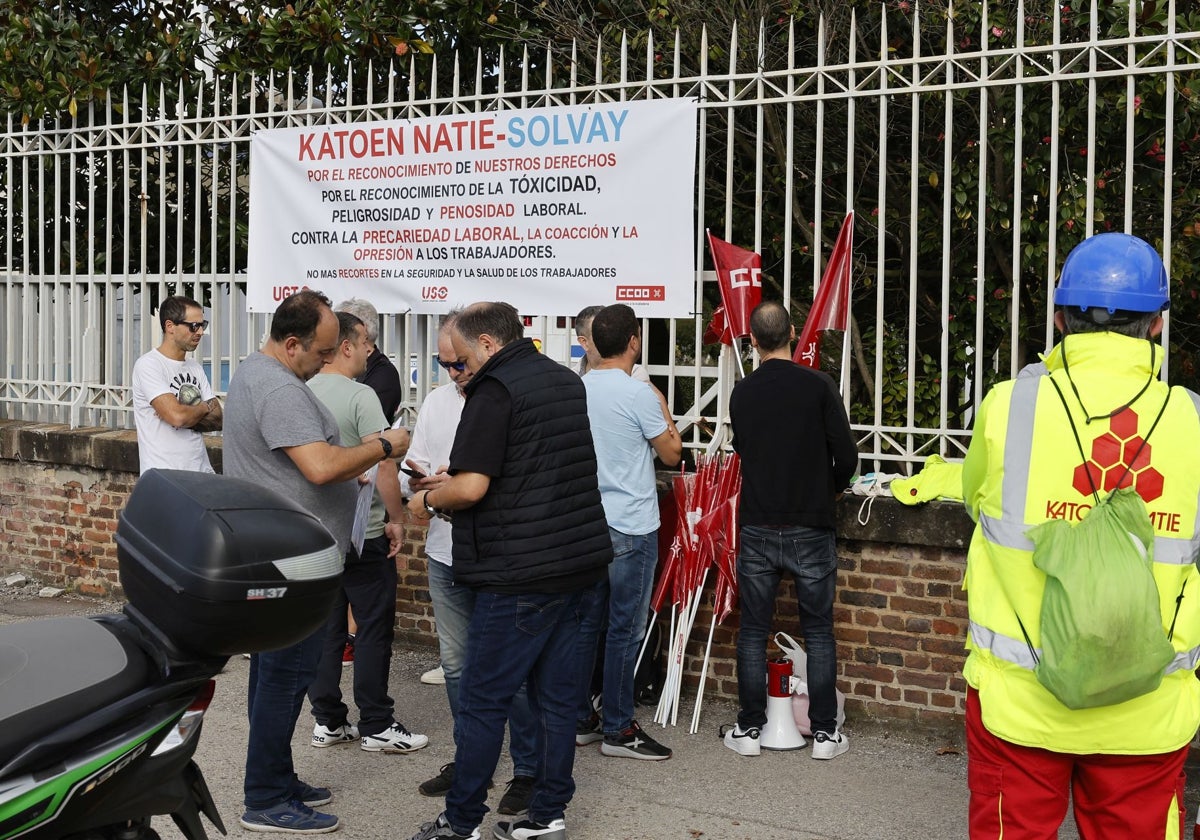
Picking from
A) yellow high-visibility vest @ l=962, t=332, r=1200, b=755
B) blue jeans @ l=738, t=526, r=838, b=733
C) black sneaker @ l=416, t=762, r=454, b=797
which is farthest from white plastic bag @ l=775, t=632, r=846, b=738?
yellow high-visibility vest @ l=962, t=332, r=1200, b=755

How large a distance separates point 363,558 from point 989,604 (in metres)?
3.18

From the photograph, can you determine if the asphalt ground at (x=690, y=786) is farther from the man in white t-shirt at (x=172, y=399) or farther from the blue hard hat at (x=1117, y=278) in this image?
the blue hard hat at (x=1117, y=278)

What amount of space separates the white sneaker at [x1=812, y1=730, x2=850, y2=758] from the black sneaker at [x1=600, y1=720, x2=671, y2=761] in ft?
2.05

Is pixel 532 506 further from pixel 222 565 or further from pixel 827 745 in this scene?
pixel 827 745

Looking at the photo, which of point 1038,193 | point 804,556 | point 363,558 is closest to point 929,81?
point 1038,193

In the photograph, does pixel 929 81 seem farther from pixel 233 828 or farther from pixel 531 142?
pixel 233 828

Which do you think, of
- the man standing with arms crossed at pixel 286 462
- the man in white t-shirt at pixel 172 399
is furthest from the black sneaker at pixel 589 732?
the man in white t-shirt at pixel 172 399

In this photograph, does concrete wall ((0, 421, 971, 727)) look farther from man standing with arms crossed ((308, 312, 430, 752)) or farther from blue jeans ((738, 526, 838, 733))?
man standing with arms crossed ((308, 312, 430, 752))

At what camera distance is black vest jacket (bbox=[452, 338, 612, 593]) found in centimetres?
436

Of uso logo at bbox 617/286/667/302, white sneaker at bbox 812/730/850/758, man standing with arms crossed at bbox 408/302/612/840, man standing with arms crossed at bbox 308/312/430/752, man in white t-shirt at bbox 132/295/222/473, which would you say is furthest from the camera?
man in white t-shirt at bbox 132/295/222/473

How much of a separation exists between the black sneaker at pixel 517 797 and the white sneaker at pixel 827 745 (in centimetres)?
134

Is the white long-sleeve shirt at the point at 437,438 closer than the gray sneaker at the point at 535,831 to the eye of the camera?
No

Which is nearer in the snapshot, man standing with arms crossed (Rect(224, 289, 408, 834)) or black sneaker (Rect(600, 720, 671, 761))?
man standing with arms crossed (Rect(224, 289, 408, 834))

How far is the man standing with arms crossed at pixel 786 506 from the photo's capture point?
5648 mm
